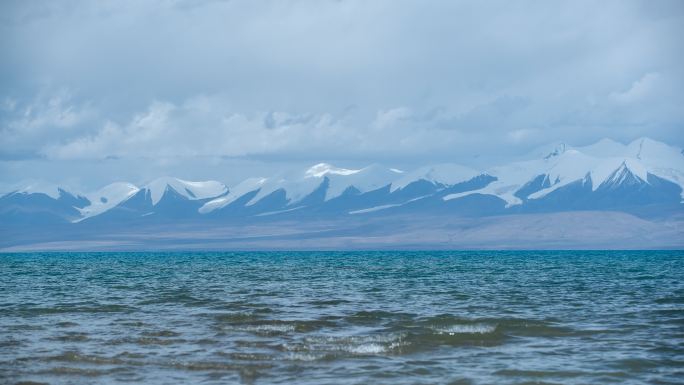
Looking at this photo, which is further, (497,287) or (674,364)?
(497,287)

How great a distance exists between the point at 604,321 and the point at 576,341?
5644mm

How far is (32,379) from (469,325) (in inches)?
602

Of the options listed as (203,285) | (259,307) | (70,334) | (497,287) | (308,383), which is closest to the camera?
(308,383)

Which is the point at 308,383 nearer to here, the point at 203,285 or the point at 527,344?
the point at 527,344

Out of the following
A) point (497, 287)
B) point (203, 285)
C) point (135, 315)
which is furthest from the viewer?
point (203, 285)

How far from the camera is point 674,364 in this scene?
2489 centimetres

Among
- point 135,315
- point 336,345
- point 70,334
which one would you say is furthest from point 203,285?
point 336,345

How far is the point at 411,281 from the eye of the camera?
63.5 metres

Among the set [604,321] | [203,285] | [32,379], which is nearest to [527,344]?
[604,321]

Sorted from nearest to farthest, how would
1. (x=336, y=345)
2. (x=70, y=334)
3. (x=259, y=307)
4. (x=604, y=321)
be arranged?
(x=336, y=345) < (x=70, y=334) < (x=604, y=321) < (x=259, y=307)

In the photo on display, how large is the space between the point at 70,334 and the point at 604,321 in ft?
61.2

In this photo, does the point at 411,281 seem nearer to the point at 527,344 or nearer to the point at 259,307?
the point at 259,307

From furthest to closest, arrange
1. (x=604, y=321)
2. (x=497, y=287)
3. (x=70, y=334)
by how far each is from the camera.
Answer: (x=497, y=287) → (x=604, y=321) → (x=70, y=334)

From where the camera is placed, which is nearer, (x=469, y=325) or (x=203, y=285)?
(x=469, y=325)
